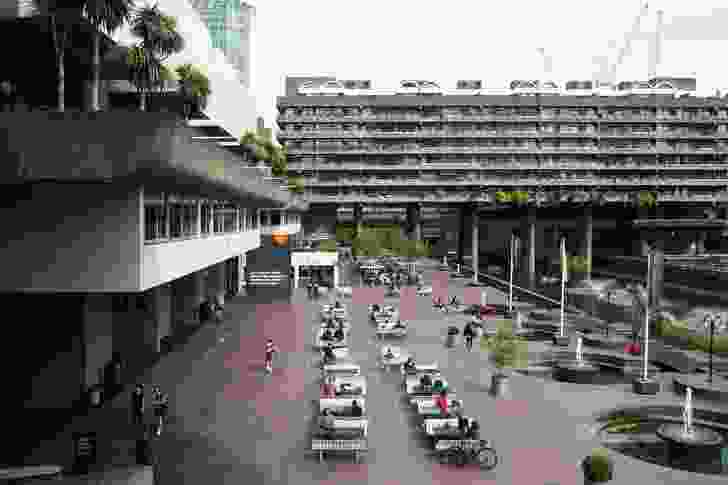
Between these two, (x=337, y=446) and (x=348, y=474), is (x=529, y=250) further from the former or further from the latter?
(x=348, y=474)

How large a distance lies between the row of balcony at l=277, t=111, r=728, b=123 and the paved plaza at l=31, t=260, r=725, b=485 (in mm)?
80351

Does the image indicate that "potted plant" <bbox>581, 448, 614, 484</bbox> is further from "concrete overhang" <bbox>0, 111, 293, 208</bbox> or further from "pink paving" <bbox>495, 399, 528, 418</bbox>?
"concrete overhang" <bbox>0, 111, 293, 208</bbox>

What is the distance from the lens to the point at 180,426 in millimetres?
19172

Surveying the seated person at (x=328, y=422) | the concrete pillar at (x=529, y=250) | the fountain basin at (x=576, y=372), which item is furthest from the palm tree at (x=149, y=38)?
the concrete pillar at (x=529, y=250)

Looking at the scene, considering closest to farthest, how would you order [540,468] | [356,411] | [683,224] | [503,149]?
[540,468] → [356,411] → [503,149] → [683,224]

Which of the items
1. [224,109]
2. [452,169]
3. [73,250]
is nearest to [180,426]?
[73,250]

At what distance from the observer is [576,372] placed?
999 inches

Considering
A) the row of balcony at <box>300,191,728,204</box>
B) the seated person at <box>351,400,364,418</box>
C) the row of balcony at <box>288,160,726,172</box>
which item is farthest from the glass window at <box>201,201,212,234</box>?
the row of balcony at <box>288,160,726,172</box>

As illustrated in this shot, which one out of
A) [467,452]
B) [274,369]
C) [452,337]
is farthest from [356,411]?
[452,337]

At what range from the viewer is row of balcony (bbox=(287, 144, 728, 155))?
4328 inches

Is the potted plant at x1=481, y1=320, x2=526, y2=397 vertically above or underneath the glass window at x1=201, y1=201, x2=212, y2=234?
underneath

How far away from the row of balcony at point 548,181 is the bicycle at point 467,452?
94466 millimetres

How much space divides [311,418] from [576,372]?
1098 centimetres

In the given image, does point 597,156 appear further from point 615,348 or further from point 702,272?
point 615,348
